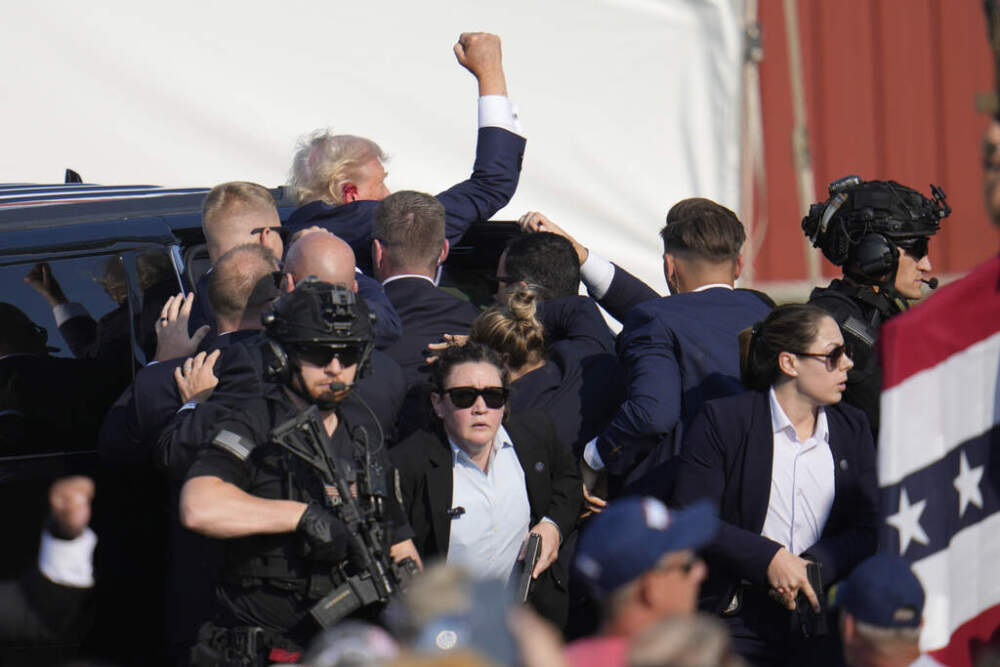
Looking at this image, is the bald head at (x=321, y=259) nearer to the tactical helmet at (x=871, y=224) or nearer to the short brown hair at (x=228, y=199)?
the short brown hair at (x=228, y=199)

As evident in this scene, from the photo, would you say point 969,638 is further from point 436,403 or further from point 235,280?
point 235,280

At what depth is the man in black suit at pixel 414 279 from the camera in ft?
16.9

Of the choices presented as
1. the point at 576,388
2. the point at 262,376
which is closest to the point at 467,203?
the point at 576,388

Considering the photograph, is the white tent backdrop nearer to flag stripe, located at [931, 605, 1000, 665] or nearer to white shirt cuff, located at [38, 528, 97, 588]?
flag stripe, located at [931, 605, 1000, 665]

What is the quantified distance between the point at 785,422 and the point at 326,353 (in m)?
1.40

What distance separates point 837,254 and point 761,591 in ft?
3.98

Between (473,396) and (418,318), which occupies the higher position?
(418,318)

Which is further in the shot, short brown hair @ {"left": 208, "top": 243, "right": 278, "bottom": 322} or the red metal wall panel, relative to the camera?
the red metal wall panel

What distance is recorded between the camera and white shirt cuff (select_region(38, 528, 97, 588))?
336 centimetres

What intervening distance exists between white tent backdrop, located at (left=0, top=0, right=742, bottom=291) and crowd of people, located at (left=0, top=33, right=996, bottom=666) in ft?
2.69

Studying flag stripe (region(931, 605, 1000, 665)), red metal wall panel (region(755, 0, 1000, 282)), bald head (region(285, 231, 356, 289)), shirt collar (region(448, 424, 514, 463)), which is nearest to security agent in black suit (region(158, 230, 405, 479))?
bald head (region(285, 231, 356, 289))

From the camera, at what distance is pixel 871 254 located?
Answer: 5.06m

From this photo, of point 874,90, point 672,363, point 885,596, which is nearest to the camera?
point 885,596

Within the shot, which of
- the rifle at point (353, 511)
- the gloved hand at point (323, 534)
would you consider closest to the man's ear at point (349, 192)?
the rifle at point (353, 511)
